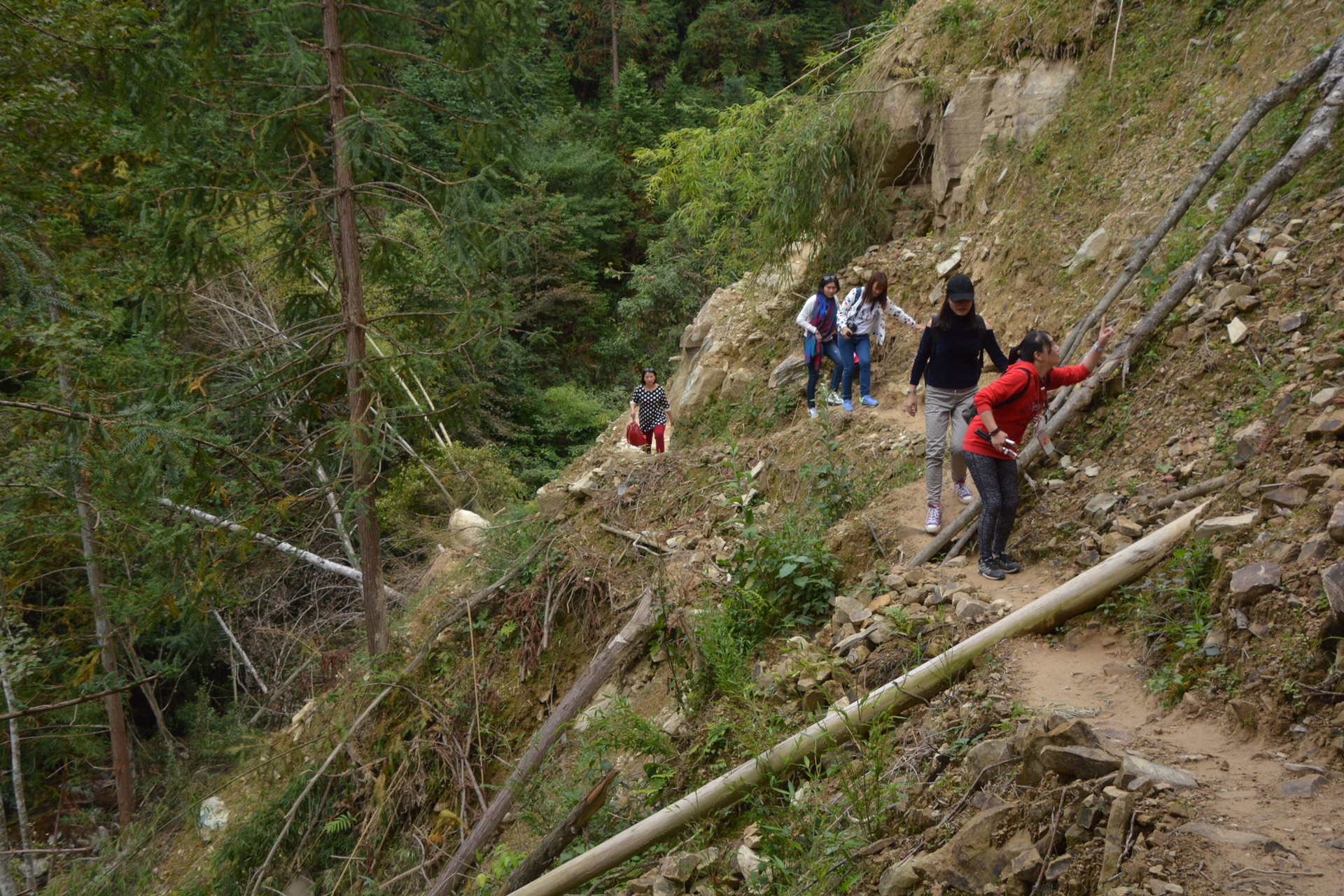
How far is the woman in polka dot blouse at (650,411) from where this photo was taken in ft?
30.4

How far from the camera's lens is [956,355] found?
17.4ft

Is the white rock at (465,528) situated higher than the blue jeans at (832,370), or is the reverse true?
the blue jeans at (832,370)

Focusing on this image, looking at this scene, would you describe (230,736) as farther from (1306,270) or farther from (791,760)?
(1306,270)

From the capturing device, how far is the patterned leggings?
4.65 m

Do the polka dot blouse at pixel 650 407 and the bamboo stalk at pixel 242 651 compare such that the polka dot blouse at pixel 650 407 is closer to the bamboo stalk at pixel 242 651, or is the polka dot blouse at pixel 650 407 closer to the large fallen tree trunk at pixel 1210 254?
the large fallen tree trunk at pixel 1210 254

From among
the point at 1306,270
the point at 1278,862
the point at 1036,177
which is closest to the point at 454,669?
the point at 1278,862

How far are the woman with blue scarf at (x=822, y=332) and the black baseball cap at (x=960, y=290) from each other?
10.2 ft

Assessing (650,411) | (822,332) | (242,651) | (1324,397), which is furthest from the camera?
(242,651)

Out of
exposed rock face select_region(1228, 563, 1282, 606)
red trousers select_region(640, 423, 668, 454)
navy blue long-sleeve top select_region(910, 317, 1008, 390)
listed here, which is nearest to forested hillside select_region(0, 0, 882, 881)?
red trousers select_region(640, 423, 668, 454)

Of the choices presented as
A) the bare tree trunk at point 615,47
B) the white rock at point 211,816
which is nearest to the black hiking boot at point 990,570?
the white rock at point 211,816

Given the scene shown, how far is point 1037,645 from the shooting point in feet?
12.7

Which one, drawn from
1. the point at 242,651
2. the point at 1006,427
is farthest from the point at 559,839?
the point at 242,651

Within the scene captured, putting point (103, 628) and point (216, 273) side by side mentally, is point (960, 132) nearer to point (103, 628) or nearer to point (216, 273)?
point (216, 273)

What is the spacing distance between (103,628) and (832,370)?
10559 millimetres
